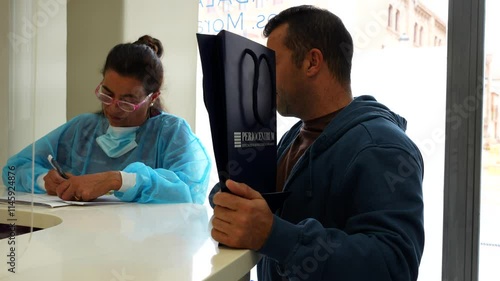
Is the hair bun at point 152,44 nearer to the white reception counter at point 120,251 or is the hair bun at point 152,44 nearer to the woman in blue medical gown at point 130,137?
the woman in blue medical gown at point 130,137

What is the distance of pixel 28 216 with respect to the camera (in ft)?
2.74

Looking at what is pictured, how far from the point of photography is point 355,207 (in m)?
0.91

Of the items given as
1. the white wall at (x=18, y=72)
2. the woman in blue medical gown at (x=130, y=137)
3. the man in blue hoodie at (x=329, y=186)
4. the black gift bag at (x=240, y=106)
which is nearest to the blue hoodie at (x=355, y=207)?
the man in blue hoodie at (x=329, y=186)

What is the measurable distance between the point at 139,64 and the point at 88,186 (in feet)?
1.96

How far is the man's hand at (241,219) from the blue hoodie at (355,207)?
0.07 ft

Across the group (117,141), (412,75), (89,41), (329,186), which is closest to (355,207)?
(329,186)

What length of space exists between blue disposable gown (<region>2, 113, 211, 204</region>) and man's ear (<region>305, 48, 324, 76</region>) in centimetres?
51

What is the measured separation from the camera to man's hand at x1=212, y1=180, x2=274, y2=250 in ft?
2.55

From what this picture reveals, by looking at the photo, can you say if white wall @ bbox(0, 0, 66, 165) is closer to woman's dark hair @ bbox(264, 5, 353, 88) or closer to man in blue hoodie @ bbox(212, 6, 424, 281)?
man in blue hoodie @ bbox(212, 6, 424, 281)

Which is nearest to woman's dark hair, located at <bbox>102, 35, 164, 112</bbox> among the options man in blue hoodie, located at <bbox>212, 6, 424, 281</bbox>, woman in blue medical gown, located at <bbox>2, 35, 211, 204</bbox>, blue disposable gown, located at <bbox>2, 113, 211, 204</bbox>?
woman in blue medical gown, located at <bbox>2, 35, 211, 204</bbox>

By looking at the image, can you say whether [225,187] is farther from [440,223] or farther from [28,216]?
[440,223]

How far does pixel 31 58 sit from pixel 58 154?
3.93 feet

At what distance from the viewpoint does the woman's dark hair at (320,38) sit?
1.15 m

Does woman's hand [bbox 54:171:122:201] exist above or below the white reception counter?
above
